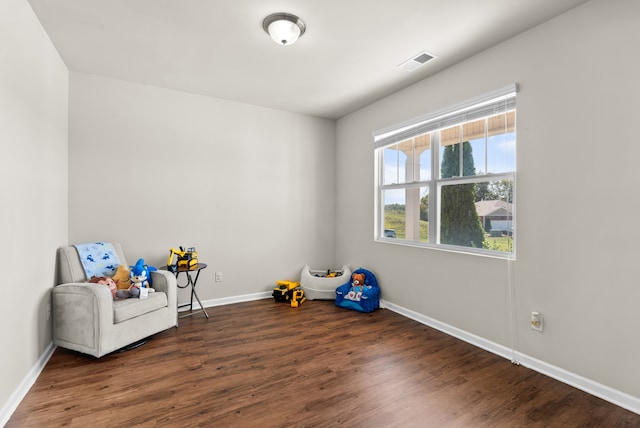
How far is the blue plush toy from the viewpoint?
2.78 meters

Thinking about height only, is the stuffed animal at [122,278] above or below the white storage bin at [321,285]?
above

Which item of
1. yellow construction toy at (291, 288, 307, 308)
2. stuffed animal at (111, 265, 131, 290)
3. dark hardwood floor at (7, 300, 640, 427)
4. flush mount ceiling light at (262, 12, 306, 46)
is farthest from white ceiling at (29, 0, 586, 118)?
dark hardwood floor at (7, 300, 640, 427)

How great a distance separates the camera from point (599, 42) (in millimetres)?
2057

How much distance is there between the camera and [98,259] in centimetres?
298

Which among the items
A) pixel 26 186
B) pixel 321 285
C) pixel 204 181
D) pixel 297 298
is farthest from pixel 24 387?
pixel 321 285

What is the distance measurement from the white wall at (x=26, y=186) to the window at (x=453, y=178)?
131 inches

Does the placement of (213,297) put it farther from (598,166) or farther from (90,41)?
(598,166)

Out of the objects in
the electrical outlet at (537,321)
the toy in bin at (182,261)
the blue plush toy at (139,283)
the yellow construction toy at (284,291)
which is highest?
the toy in bin at (182,261)

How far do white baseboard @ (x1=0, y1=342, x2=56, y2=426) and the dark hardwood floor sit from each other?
0.12ft

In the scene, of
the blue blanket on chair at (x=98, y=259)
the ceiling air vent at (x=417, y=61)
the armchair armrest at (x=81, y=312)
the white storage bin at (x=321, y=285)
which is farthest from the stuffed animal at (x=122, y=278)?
the ceiling air vent at (x=417, y=61)

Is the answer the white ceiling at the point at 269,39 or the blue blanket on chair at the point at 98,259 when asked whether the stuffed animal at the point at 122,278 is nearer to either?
the blue blanket on chair at the point at 98,259

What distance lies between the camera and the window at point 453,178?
2680mm

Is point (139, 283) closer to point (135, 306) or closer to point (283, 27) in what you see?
point (135, 306)

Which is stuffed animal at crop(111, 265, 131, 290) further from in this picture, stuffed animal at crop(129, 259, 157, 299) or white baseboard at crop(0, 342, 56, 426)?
white baseboard at crop(0, 342, 56, 426)
